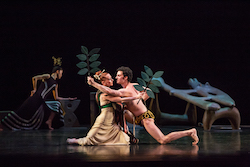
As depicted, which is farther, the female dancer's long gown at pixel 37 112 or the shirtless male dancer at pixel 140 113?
the female dancer's long gown at pixel 37 112

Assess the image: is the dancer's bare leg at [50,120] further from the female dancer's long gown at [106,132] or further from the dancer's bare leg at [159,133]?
the dancer's bare leg at [159,133]

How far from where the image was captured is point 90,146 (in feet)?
15.3

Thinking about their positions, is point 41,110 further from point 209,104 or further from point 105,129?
→ point 209,104

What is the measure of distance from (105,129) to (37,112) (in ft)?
11.0

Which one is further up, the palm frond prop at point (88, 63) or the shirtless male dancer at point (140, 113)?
the palm frond prop at point (88, 63)

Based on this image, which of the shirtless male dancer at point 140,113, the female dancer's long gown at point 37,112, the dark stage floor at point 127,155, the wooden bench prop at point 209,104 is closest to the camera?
the dark stage floor at point 127,155

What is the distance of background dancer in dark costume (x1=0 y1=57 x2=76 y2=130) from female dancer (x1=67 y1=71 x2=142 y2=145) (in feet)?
9.80

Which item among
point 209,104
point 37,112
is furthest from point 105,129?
point 37,112

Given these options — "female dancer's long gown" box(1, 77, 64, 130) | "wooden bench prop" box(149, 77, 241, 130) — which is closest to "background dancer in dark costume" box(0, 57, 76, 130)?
"female dancer's long gown" box(1, 77, 64, 130)

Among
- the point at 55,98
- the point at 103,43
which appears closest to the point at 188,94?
the point at 103,43

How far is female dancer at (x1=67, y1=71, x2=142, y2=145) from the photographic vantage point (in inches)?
185

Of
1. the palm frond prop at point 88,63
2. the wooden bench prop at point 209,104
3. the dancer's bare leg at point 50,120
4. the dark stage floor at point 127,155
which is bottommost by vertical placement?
the dark stage floor at point 127,155

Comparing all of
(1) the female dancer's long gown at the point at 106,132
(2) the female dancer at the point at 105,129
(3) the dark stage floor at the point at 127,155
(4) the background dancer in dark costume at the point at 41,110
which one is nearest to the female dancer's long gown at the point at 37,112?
(4) the background dancer in dark costume at the point at 41,110

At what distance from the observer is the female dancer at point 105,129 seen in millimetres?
4688
